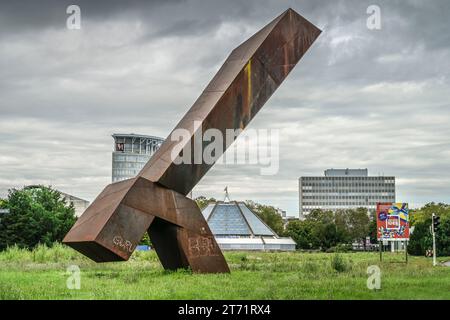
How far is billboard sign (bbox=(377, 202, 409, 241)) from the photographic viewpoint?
26.5 metres

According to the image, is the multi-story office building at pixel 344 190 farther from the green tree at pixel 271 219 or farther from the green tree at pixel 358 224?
the green tree at pixel 271 219

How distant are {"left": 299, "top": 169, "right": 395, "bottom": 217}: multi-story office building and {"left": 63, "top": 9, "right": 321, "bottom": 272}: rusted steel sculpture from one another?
140831mm

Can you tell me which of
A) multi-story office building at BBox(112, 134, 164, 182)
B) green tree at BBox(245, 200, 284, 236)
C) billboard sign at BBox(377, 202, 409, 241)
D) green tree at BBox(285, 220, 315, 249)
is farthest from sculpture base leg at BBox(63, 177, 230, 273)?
multi-story office building at BBox(112, 134, 164, 182)

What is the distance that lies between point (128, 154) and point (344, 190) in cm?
6077

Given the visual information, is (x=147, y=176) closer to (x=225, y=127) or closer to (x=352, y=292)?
(x=225, y=127)

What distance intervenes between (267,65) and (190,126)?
296cm

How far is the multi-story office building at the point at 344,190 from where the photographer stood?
155 m

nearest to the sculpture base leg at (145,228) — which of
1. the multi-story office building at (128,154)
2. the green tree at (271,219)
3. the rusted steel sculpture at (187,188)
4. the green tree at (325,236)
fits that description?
the rusted steel sculpture at (187,188)

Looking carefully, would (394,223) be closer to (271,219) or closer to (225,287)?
(225,287)

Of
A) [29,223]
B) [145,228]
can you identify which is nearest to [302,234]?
[29,223]

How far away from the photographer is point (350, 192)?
6112 inches

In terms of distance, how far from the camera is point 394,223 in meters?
26.7

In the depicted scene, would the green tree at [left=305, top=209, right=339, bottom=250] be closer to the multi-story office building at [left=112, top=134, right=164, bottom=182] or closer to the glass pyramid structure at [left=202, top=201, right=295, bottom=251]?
the glass pyramid structure at [left=202, top=201, right=295, bottom=251]
